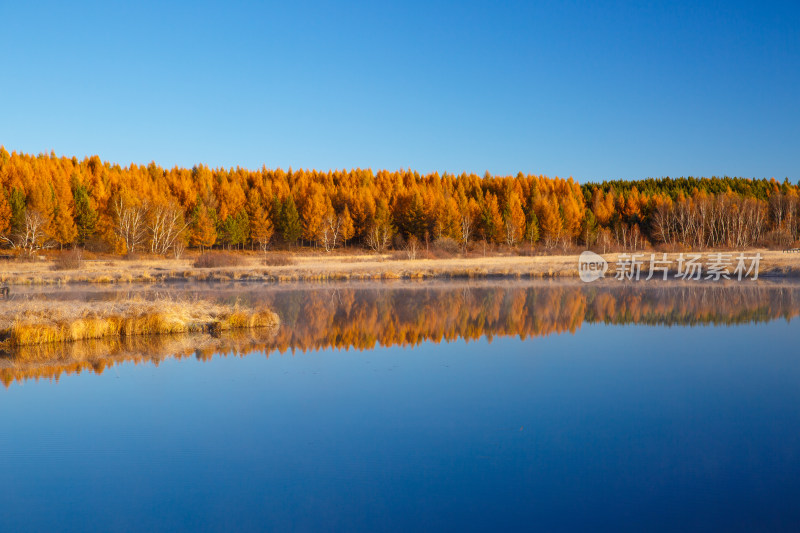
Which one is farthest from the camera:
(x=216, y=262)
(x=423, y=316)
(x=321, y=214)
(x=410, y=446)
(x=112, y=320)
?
(x=321, y=214)

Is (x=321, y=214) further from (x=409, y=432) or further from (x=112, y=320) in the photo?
(x=409, y=432)

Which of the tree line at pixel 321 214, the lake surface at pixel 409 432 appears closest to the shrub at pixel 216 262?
the tree line at pixel 321 214

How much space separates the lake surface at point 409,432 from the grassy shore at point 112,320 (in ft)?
2.36

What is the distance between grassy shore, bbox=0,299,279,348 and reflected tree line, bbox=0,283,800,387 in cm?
41

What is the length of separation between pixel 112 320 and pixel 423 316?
21.4 feet

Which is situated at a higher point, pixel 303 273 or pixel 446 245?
pixel 446 245

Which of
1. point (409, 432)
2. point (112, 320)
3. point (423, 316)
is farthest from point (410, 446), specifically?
point (423, 316)

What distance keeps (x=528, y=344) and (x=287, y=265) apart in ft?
80.8

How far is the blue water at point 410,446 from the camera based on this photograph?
4.47m

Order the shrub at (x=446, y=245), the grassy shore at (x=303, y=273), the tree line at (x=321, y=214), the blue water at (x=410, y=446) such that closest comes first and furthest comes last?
1. the blue water at (x=410, y=446)
2. the grassy shore at (x=303, y=273)
3. the tree line at (x=321, y=214)
4. the shrub at (x=446, y=245)

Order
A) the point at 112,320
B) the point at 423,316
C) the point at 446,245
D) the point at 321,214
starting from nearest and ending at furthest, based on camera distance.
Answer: the point at 112,320, the point at 423,316, the point at 446,245, the point at 321,214

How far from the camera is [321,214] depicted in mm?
55406

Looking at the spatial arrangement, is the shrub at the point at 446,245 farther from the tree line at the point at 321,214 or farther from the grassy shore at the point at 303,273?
the grassy shore at the point at 303,273

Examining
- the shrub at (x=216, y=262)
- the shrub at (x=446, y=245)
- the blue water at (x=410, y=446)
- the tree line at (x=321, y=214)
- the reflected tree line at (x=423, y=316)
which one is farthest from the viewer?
the shrub at (x=446, y=245)
